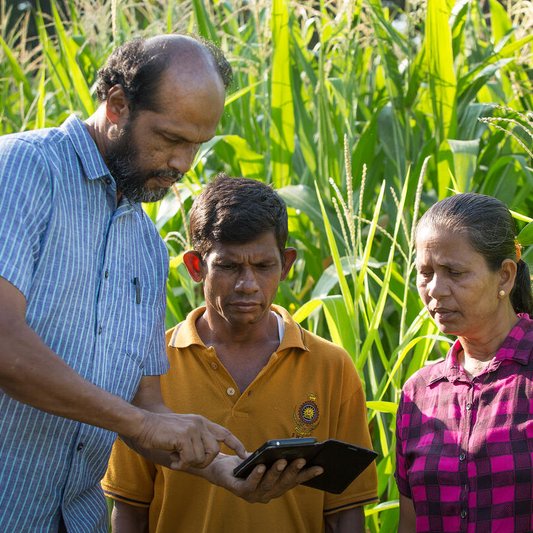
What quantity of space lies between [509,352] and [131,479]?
3.18 feet

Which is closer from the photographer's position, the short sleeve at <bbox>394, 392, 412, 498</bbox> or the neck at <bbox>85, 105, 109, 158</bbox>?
the neck at <bbox>85, 105, 109, 158</bbox>

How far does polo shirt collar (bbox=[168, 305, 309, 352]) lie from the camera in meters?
2.57

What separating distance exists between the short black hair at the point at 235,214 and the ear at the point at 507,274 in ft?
1.82

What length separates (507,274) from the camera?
8.03 feet

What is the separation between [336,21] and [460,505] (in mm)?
2165

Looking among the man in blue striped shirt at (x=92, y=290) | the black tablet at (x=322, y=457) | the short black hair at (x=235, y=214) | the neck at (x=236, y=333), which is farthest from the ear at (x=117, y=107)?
A: the black tablet at (x=322, y=457)

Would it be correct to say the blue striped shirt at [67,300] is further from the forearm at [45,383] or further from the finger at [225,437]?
the finger at [225,437]

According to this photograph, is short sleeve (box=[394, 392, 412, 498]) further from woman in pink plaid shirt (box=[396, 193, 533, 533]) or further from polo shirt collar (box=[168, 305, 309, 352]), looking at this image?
polo shirt collar (box=[168, 305, 309, 352])

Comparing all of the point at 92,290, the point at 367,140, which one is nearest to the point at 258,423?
the point at 92,290

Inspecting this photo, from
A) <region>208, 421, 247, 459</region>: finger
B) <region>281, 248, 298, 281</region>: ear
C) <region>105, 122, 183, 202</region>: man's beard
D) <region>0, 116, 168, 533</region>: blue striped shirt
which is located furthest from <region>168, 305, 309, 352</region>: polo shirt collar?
<region>105, 122, 183, 202</region>: man's beard

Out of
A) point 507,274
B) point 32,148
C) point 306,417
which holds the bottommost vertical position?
point 306,417

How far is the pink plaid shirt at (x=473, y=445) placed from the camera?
2.24m

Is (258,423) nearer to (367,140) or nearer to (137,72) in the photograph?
(137,72)

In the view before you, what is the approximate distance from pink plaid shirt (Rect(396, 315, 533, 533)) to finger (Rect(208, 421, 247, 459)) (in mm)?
408
